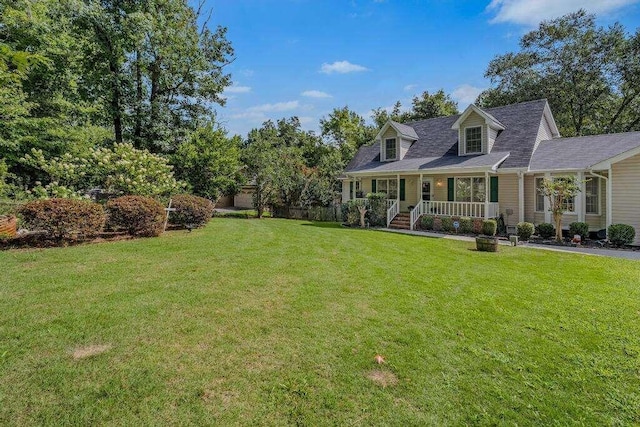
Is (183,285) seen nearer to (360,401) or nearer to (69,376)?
(69,376)

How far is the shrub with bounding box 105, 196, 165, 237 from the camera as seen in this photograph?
10188 mm

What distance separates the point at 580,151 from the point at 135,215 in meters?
18.2

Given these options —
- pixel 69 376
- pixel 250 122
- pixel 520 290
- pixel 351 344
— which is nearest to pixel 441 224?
pixel 520 290

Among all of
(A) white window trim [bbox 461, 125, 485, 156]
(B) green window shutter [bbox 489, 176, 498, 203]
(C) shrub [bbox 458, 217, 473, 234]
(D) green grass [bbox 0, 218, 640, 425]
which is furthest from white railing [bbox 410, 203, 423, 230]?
(D) green grass [bbox 0, 218, 640, 425]

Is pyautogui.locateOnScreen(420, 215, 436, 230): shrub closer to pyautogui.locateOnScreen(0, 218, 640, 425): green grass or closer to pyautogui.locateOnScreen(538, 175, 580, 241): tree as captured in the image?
pyautogui.locateOnScreen(538, 175, 580, 241): tree

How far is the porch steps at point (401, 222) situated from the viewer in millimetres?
16672

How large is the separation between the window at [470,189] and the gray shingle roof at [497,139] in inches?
47.8

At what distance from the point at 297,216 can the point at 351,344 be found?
18624 mm

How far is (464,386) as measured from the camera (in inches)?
126

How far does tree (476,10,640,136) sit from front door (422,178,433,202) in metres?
14.7

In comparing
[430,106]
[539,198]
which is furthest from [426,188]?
[430,106]

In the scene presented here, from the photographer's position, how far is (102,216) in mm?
9727

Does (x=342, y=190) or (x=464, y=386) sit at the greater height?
(x=342, y=190)

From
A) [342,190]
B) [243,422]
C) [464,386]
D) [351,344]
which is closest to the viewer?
[243,422]
